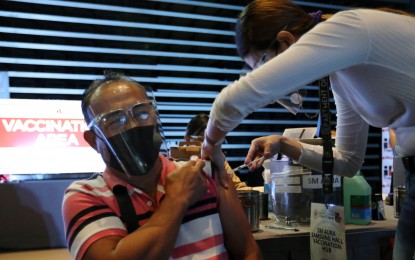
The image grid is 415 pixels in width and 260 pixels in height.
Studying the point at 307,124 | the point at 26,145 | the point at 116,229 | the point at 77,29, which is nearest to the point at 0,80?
the point at 26,145

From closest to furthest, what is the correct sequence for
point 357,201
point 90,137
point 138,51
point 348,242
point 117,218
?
point 117,218 → point 90,137 → point 348,242 → point 357,201 → point 138,51

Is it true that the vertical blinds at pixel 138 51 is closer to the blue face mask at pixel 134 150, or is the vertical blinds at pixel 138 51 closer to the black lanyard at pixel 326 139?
the black lanyard at pixel 326 139

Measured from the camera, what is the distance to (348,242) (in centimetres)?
177

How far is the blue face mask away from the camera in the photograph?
4.57ft

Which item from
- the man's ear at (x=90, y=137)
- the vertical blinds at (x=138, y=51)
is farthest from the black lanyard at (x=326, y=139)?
the vertical blinds at (x=138, y=51)

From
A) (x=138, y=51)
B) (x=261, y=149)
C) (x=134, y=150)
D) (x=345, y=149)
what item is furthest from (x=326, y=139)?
(x=138, y=51)

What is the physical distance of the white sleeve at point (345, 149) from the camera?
5.26 ft

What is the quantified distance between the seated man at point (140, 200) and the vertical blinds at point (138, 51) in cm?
307

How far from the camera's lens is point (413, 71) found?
1.09 metres

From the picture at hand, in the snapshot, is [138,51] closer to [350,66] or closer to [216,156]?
[216,156]

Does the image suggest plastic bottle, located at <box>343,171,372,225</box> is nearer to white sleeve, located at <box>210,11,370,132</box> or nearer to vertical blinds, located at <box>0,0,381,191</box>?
white sleeve, located at <box>210,11,370,132</box>

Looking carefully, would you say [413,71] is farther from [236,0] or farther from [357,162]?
[236,0]

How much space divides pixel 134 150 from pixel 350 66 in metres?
0.81

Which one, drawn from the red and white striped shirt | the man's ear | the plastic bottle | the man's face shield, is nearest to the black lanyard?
the plastic bottle
